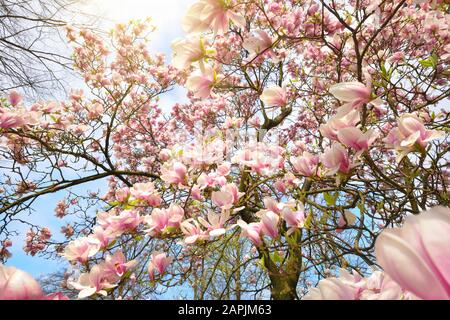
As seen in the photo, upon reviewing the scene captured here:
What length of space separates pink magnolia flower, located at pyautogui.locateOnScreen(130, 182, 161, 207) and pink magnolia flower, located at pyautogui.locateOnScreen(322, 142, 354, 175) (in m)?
0.97

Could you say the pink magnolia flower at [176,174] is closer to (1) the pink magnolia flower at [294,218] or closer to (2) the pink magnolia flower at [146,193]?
(2) the pink magnolia flower at [146,193]

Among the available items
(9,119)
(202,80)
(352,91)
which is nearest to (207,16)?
(202,80)

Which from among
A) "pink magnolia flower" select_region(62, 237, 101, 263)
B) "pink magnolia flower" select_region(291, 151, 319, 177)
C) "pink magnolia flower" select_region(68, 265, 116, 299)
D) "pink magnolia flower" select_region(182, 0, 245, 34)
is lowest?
"pink magnolia flower" select_region(68, 265, 116, 299)

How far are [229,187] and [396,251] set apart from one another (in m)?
1.24

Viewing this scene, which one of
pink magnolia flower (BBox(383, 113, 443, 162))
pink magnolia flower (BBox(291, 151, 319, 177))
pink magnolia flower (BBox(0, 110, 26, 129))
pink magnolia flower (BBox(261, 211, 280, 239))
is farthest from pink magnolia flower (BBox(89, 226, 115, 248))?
pink magnolia flower (BBox(383, 113, 443, 162))

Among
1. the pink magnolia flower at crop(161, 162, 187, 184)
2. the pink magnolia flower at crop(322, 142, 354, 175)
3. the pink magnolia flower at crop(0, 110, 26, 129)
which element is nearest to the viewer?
the pink magnolia flower at crop(322, 142, 354, 175)

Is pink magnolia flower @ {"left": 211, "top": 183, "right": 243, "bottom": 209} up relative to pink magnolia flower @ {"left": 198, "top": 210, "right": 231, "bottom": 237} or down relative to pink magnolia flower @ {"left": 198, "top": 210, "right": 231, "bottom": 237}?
up

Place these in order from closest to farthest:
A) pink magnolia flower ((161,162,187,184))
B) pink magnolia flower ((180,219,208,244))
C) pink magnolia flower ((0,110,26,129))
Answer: pink magnolia flower ((180,219,208,244))
pink magnolia flower ((161,162,187,184))
pink magnolia flower ((0,110,26,129))

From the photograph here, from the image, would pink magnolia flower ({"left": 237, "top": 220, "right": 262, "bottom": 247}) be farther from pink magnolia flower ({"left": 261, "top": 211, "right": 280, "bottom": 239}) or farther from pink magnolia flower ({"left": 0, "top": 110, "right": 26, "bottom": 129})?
pink magnolia flower ({"left": 0, "top": 110, "right": 26, "bottom": 129})

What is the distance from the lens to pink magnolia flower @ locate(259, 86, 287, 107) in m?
1.55
